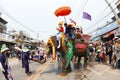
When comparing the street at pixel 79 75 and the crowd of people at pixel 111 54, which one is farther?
the crowd of people at pixel 111 54

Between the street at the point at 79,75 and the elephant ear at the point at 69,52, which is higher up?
the elephant ear at the point at 69,52

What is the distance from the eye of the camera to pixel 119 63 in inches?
659

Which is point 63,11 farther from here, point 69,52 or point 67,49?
point 69,52

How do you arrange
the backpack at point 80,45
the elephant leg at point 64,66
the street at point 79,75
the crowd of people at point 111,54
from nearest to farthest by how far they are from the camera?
the street at point 79,75, the elephant leg at point 64,66, the backpack at point 80,45, the crowd of people at point 111,54

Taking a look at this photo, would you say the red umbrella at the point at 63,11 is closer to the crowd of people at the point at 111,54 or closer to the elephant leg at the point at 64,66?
the elephant leg at the point at 64,66

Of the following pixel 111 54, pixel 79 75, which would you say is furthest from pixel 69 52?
pixel 111 54

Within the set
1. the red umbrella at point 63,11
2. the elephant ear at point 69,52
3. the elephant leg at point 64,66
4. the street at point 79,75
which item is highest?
the red umbrella at point 63,11

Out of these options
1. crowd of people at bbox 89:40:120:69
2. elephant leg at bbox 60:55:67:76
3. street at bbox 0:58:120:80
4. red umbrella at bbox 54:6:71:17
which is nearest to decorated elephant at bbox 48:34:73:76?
elephant leg at bbox 60:55:67:76

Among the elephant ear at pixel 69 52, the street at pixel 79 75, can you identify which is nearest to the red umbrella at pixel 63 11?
the elephant ear at pixel 69 52

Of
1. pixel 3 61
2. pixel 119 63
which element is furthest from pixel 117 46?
pixel 3 61

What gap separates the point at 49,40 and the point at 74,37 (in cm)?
190

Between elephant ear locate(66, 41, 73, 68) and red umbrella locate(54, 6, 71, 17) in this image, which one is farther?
elephant ear locate(66, 41, 73, 68)

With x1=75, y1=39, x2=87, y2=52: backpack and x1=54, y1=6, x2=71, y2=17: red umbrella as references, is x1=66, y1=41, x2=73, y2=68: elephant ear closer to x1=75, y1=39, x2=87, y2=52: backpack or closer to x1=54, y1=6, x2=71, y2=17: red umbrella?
x1=75, y1=39, x2=87, y2=52: backpack

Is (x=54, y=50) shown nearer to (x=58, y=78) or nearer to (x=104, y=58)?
(x=58, y=78)
